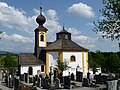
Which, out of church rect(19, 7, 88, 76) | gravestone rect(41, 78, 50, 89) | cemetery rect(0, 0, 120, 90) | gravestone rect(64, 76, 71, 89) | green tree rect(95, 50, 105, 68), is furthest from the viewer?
green tree rect(95, 50, 105, 68)

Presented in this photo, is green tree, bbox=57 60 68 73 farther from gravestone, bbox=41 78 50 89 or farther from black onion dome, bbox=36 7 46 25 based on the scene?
gravestone, bbox=41 78 50 89

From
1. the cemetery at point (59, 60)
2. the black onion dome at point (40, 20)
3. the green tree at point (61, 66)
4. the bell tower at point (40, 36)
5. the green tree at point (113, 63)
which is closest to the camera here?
the green tree at point (61, 66)

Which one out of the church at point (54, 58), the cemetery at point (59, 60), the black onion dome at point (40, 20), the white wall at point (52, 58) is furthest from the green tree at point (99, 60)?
the black onion dome at point (40, 20)

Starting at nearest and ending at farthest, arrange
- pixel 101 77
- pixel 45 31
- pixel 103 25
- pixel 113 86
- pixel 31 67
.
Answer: pixel 113 86, pixel 103 25, pixel 101 77, pixel 31 67, pixel 45 31

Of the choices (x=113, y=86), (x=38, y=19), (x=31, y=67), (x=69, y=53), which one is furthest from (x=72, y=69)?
(x=113, y=86)

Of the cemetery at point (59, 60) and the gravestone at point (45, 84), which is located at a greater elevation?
the cemetery at point (59, 60)

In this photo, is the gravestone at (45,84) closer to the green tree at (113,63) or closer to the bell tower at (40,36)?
the bell tower at (40,36)

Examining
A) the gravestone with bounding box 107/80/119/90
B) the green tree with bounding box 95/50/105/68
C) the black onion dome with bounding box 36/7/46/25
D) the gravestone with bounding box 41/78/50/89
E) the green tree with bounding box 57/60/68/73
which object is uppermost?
the black onion dome with bounding box 36/7/46/25

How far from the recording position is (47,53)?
4794 cm

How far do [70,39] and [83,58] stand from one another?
235 inches

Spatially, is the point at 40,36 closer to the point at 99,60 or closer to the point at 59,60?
the point at 59,60

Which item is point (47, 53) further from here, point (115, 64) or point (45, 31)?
point (115, 64)

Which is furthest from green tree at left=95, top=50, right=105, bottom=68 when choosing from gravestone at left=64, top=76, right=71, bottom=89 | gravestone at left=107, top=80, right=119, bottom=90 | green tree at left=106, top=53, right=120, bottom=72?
gravestone at left=107, top=80, right=119, bottom=90

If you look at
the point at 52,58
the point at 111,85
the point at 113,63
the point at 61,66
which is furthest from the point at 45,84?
the point at 113,63
